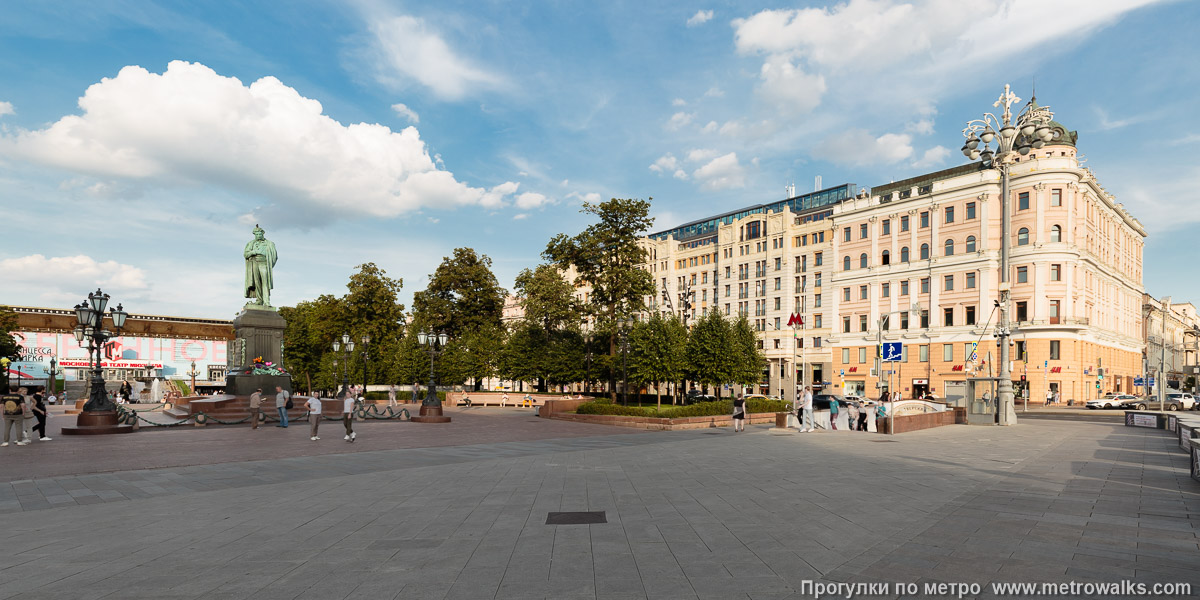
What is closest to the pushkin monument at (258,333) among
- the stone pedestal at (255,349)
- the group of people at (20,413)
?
the stone pedestal at (255,349)

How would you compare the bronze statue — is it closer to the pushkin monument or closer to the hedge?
the pushkin monument

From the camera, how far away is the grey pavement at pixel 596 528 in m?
6.15

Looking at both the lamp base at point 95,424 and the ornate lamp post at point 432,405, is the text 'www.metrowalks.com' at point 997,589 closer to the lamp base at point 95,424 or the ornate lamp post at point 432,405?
the lamp base at point 95,424

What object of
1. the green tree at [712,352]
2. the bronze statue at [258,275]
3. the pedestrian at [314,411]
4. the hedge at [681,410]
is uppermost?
the bronze statue at [258,275]

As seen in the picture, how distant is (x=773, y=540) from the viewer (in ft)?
25.1

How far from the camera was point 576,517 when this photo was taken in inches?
359

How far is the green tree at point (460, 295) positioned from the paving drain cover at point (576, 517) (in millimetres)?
55145

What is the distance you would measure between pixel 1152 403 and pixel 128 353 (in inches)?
4212

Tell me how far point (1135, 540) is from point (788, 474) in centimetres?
623

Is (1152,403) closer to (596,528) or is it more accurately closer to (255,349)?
(596,528)

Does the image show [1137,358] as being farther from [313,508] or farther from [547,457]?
[313,508]

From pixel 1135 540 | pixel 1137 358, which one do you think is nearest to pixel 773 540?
pixel 1135 540

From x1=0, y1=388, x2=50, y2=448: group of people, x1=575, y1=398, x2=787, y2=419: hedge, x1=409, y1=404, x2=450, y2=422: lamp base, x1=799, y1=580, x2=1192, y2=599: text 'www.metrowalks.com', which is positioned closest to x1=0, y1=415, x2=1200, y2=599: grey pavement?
x1=799, y1=580, x2=1192, y2=599: text 'www.metrowalks.com'

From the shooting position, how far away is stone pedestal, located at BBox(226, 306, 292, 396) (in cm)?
3142
